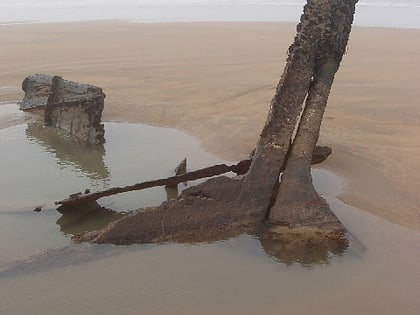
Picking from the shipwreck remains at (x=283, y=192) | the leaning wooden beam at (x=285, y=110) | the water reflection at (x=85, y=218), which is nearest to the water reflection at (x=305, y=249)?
the shipwreck remains at (x=283, y=192)

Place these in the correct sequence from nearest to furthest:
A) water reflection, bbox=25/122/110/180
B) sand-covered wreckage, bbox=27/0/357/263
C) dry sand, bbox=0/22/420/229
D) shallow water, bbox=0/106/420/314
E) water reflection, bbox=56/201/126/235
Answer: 1. shallow water, bbox=0/106/420/314
2. sand-covered wreckage, bbox=27/0/357/263
3. water reflection, bbox=56/201/126/235
4. dry sand, bbox=0/22/420/229
5. water reflection, bbox=25/122/110/180

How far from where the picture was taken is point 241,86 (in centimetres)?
1263

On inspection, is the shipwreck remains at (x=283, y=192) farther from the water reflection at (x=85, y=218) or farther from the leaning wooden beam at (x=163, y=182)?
the water reflection at (x=85, y=218)

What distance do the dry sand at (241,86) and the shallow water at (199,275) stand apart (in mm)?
905

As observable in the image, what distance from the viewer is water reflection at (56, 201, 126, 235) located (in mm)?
5605

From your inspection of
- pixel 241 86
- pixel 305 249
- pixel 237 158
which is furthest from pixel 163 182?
pixel 241 86

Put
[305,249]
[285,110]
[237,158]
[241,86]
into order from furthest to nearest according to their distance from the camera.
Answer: [241,86] → [237,158] → [285,110] → [305,249]

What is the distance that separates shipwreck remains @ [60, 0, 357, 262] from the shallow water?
156 mm

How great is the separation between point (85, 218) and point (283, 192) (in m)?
2.24

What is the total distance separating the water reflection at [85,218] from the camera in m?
5.61

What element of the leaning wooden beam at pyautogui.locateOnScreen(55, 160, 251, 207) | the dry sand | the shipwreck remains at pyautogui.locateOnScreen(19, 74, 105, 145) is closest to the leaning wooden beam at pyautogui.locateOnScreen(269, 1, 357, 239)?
A: the leaning wooden beam at pyautogui.locateOnScreen(55, 160, 251, 207)

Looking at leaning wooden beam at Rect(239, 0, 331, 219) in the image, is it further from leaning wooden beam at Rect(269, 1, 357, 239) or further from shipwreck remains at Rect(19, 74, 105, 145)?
shipwreck remains at Rect(19, 74, 105, 145)

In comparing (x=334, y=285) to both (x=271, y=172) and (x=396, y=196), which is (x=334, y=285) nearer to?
(x=271, y=172)

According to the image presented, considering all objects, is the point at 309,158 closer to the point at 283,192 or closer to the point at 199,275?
the point at 283,192
